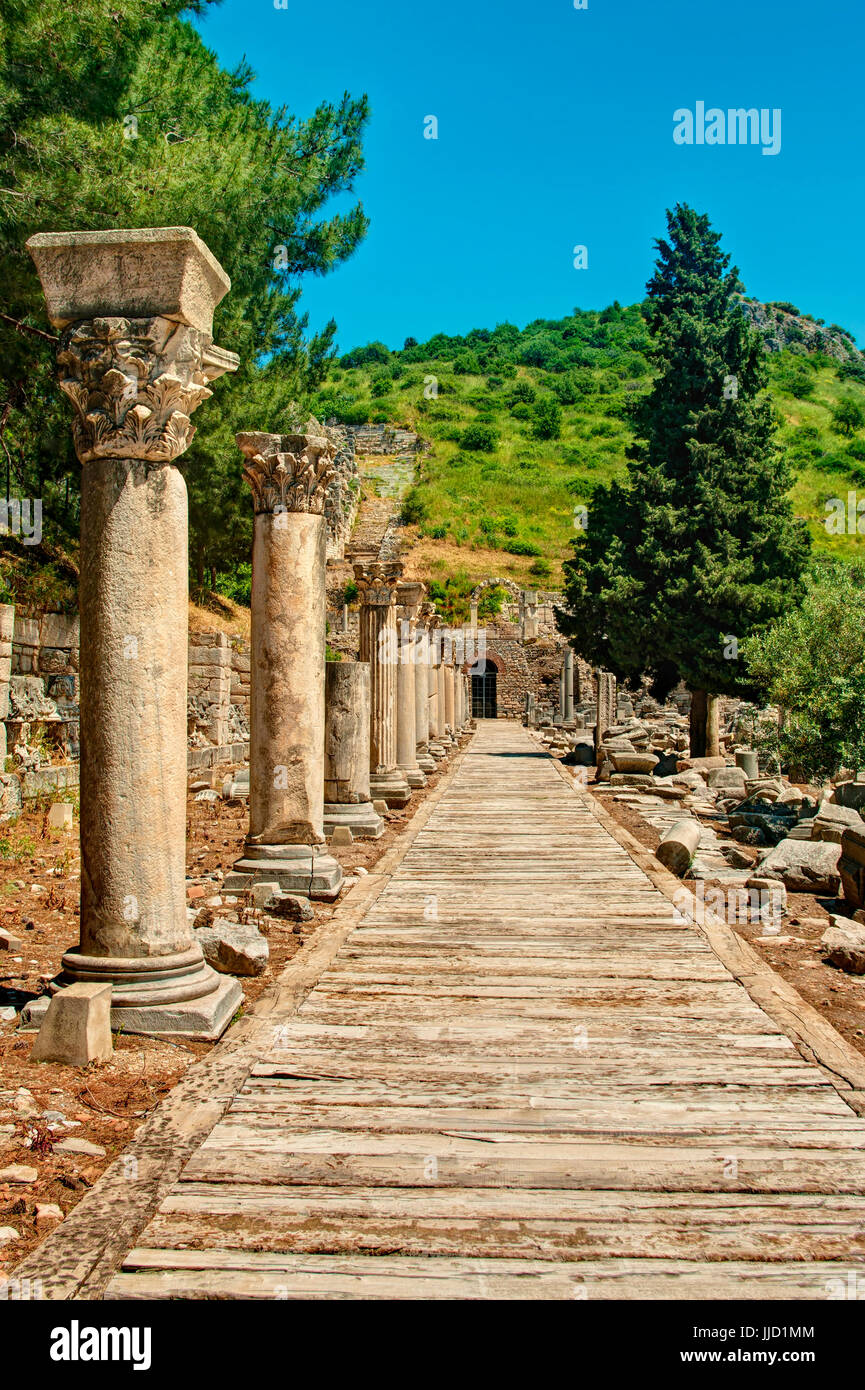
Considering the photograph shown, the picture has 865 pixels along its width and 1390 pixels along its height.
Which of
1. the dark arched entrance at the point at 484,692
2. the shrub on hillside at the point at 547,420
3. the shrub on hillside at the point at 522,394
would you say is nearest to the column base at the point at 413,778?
the dark arched entrance at the point at 484,692

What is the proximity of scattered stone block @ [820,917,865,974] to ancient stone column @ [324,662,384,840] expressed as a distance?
4.99 metres

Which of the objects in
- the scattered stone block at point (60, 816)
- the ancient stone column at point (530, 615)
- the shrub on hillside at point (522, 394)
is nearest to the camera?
the scattered stone block at point (60, 816)

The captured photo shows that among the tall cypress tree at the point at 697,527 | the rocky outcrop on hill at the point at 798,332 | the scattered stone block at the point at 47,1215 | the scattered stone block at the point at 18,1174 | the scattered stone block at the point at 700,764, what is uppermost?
the rocky outcrop on hill at the point at 798,332

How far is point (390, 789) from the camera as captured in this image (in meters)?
13.4

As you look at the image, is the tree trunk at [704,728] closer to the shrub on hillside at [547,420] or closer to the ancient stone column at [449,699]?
the ancient stone column at [449,699]

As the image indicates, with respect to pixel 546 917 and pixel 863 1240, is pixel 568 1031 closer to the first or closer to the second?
pixel 863 1240

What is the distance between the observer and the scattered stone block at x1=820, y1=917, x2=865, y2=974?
6133 millimetres

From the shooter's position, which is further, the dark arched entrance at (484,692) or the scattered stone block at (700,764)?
the dark arched entrance at (484,692)

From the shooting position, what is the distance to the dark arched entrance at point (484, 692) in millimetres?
51938

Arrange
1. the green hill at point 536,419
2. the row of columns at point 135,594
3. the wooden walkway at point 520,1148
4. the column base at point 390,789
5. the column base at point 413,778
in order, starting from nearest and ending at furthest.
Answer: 1. the wooden walkway at point 520,1148
2. the row of columns at point 135,594
3. the column base at point 390,789
4. the column base at point 413,778
5. the green hill at point 536,419

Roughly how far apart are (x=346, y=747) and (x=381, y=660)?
273 centimetres

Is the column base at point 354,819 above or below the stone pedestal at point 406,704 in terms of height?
below

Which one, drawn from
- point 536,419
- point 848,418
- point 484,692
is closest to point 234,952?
point 484,692

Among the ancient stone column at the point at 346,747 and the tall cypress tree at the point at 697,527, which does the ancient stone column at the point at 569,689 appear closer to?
the tall cypress tree at the point at 697,527
